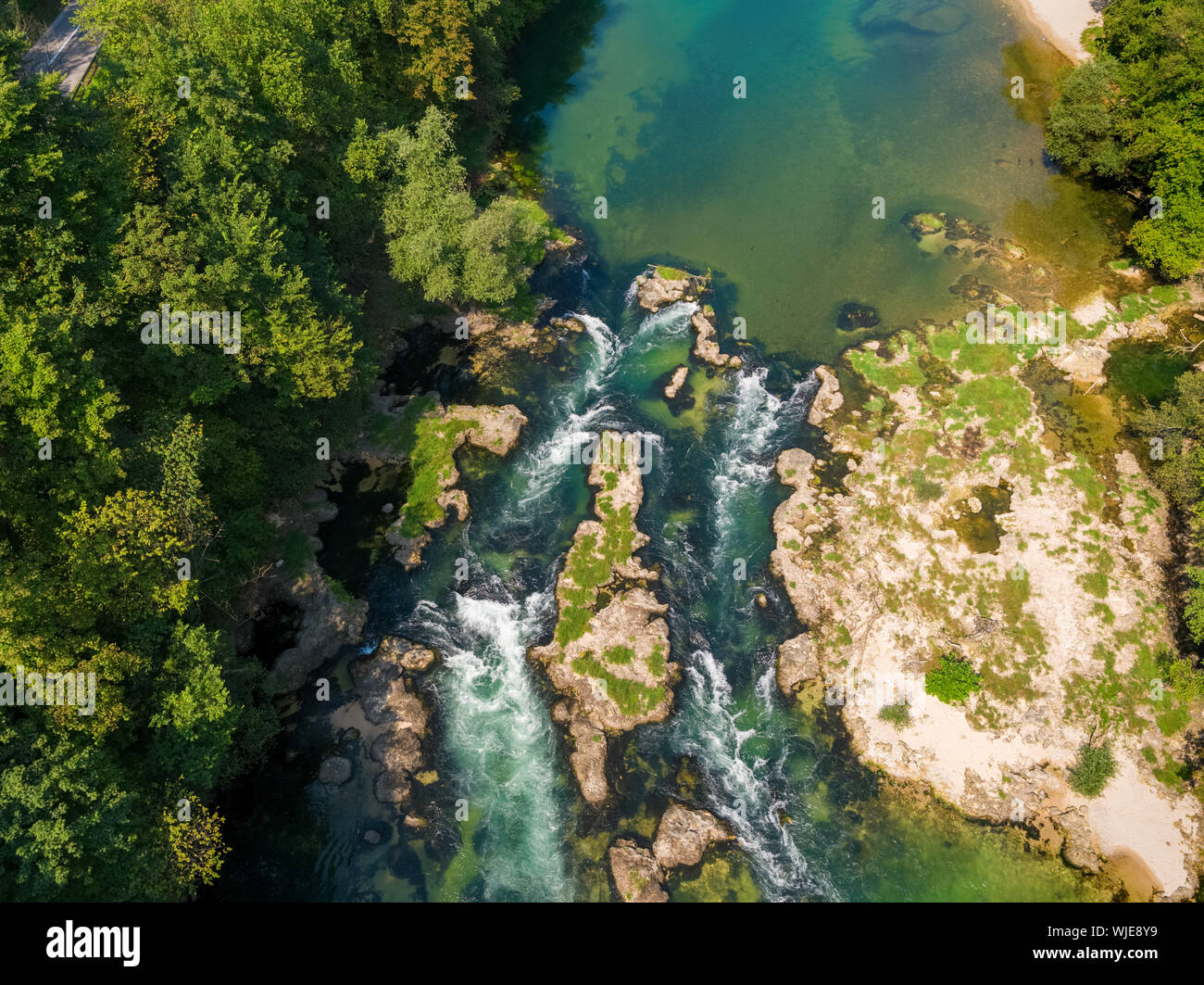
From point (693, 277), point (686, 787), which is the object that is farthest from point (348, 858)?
point (693, 277)

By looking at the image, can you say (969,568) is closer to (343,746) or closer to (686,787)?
(686,787)

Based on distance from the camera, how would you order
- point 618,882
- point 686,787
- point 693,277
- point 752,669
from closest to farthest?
point 618,882 < point 686,787 < point 752,669 < point 693,277

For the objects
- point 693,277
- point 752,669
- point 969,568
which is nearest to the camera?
point 752,669

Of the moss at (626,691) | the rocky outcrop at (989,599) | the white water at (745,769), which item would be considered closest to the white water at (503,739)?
the moss at (626,691)

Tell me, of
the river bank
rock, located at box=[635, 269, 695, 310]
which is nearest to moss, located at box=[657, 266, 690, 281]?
rock, located at box=[635, 269, 695, 310]

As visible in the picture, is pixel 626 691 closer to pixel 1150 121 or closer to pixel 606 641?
pixel 606 641

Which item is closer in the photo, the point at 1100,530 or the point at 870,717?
the point at 870,717

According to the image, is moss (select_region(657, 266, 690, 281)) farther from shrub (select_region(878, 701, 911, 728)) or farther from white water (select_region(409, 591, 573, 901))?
shrub (select_region(878, 701, 911, 728))
